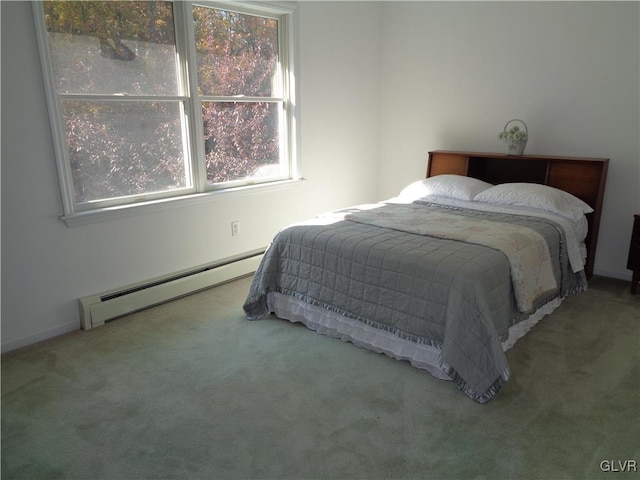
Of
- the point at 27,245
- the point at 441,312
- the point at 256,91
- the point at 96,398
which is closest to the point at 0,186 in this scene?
the point at 27,245

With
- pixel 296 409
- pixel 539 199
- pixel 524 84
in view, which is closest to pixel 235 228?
pixel 296 409

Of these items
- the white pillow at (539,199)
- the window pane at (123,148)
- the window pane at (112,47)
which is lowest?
the white pillow at (539,199)

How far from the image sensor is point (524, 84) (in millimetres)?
4000

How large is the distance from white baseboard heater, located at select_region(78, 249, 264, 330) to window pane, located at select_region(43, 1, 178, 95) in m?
1.28

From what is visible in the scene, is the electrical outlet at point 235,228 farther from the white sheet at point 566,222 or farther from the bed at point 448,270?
the white sheet at point 566,222

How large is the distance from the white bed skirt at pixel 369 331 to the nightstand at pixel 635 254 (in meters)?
0.64

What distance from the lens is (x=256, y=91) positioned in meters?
3.89

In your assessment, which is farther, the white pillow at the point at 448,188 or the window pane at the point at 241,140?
the white pillow at the point at 448,188

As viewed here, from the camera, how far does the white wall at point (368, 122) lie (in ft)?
8.75

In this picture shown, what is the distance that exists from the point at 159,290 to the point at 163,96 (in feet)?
4.40

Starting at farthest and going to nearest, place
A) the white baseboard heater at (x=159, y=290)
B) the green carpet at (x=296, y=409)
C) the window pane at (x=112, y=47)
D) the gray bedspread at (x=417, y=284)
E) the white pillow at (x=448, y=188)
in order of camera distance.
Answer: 1. the white pillow at (x=448, y=188)
2. the white baseboard heater at (x=159, y=290)
3. the window pane at (x=112, y=47)
4. the gray bedspread at (x=417, y=284)
5. the green carpet at (x=296, y=409)

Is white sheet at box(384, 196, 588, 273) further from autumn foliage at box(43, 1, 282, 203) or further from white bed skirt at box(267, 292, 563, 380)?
autumn foliage at box(43, 1, 282, 203)

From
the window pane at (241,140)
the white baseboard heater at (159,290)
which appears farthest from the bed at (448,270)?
the window pane at (241,140)

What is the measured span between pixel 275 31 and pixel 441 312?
9.23 ft
